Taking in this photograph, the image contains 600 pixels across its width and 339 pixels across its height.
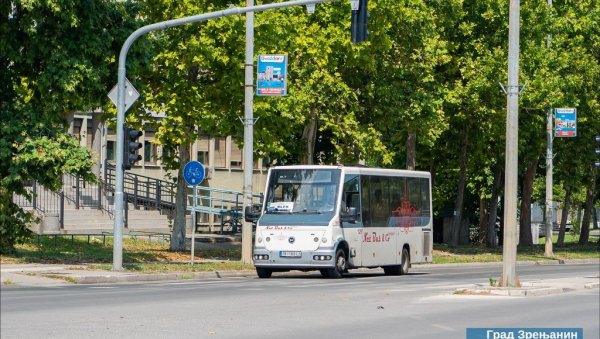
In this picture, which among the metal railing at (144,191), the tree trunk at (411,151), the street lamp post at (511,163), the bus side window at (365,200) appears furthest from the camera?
the metal railing at (144,191)

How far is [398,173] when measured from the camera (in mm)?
39062

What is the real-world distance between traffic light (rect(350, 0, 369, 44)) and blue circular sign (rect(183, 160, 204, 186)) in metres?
8.39

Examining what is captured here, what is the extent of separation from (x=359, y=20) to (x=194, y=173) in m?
8.71

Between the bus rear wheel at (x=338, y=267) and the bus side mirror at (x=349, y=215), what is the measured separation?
837mm

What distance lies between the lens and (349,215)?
35.4 m

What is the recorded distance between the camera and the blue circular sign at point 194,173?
35500 millimetres

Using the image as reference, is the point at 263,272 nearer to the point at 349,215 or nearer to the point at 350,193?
the point at 349,215

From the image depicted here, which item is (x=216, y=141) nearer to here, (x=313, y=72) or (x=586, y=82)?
(x=586, y=82)

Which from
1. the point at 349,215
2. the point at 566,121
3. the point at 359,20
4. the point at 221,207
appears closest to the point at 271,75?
the point at 349,215

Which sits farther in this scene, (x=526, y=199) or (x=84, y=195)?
(x=526, y=199)

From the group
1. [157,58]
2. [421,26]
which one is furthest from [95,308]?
[421,26]

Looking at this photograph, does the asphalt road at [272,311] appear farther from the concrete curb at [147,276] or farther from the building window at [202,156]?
the building window at [202,156]

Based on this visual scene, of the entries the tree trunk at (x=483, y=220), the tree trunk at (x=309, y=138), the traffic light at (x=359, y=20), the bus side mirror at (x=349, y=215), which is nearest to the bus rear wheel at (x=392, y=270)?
the bus side mirror at (x=349, y=215)

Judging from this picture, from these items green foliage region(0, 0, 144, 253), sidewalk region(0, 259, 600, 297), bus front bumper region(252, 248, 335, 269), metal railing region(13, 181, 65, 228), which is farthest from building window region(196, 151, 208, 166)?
bus front bumper region(252, 248, 335, 269)
